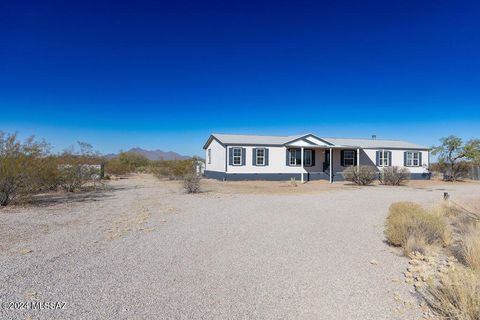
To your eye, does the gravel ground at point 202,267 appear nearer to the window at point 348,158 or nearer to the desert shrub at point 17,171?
the desert shrub at point 17,171

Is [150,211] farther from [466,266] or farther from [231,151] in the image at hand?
[231,151]

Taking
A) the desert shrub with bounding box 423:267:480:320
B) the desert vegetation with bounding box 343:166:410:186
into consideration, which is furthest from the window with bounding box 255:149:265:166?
the desert shrub with bounding box 423:267:480:320

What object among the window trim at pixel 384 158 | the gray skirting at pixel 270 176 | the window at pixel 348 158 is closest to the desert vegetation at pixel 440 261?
the gray skirting at pixel 270 176

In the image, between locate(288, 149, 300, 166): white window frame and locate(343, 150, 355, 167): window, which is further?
locate(343, 150, 355, 167): window

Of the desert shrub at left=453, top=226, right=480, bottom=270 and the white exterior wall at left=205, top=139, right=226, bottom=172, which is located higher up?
the white exterior wall at left=205, top=139, right=226, bottom=172

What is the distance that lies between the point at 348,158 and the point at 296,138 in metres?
5.24

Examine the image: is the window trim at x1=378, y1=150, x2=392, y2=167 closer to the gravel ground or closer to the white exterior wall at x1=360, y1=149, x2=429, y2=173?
the white exterior wall at x1=360, y1=149, x2=429, y2=173

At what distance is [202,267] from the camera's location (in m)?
4.50

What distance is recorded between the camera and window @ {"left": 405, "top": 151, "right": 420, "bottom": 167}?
1070 inches

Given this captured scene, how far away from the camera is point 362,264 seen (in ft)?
15.6

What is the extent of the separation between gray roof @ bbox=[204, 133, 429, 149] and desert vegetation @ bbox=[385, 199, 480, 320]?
16359 millimetres

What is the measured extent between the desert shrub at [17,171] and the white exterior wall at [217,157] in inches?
533

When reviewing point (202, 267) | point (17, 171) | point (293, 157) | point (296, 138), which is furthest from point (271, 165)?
point (202, 267)

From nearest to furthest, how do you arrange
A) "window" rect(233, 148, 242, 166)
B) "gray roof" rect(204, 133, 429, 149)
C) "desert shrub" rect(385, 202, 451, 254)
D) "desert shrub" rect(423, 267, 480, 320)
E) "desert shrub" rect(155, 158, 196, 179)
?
"desert shrub" rect(423, 267, 480, 320) < "desert shrub" rect(385, 202, 451, 254) < "desert shrub" rect(155, 158, 196, 179) < "window" rect(233, 148, 242, 166) < "gray roof" rect(204, 133, 429, 149)
